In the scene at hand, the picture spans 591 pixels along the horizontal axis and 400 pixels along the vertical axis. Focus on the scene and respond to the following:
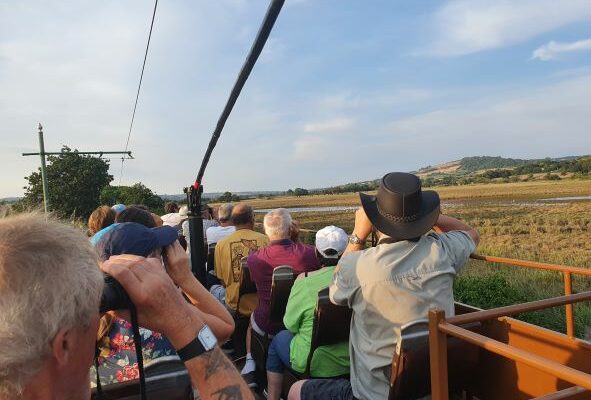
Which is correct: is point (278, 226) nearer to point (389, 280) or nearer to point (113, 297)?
point (389, 280)

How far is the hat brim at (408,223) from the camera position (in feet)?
8.83

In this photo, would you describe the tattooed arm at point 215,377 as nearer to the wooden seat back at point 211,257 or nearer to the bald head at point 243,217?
the bald head at point 243,217

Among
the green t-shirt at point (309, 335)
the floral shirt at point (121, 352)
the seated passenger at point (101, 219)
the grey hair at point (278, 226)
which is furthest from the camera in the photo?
the seated passenger at point (101, 219)

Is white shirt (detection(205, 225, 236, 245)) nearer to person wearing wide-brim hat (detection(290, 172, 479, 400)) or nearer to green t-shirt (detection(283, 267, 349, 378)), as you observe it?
green t-shirt (detection(283, 267, 349, 378))

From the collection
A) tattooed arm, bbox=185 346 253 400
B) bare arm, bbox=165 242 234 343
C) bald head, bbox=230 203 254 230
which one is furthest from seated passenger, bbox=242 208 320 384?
tattooed arm, bbox=185 346 253 400

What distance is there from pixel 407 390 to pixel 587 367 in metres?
1.01

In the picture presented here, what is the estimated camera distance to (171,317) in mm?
1371

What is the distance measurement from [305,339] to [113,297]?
7.27ft

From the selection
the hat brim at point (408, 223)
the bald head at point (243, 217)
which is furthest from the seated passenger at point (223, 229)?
the hat brim at point (408, 223)

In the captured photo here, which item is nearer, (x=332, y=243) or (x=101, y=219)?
(x=332, y=243)

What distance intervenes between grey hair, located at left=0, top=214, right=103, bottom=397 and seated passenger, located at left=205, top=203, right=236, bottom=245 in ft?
17.9

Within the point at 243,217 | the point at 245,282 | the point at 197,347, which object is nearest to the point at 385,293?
the point at 197,347

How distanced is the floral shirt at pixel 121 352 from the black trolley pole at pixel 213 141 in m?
1.53

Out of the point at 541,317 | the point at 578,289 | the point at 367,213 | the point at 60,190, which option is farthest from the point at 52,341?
the point at 60,190
